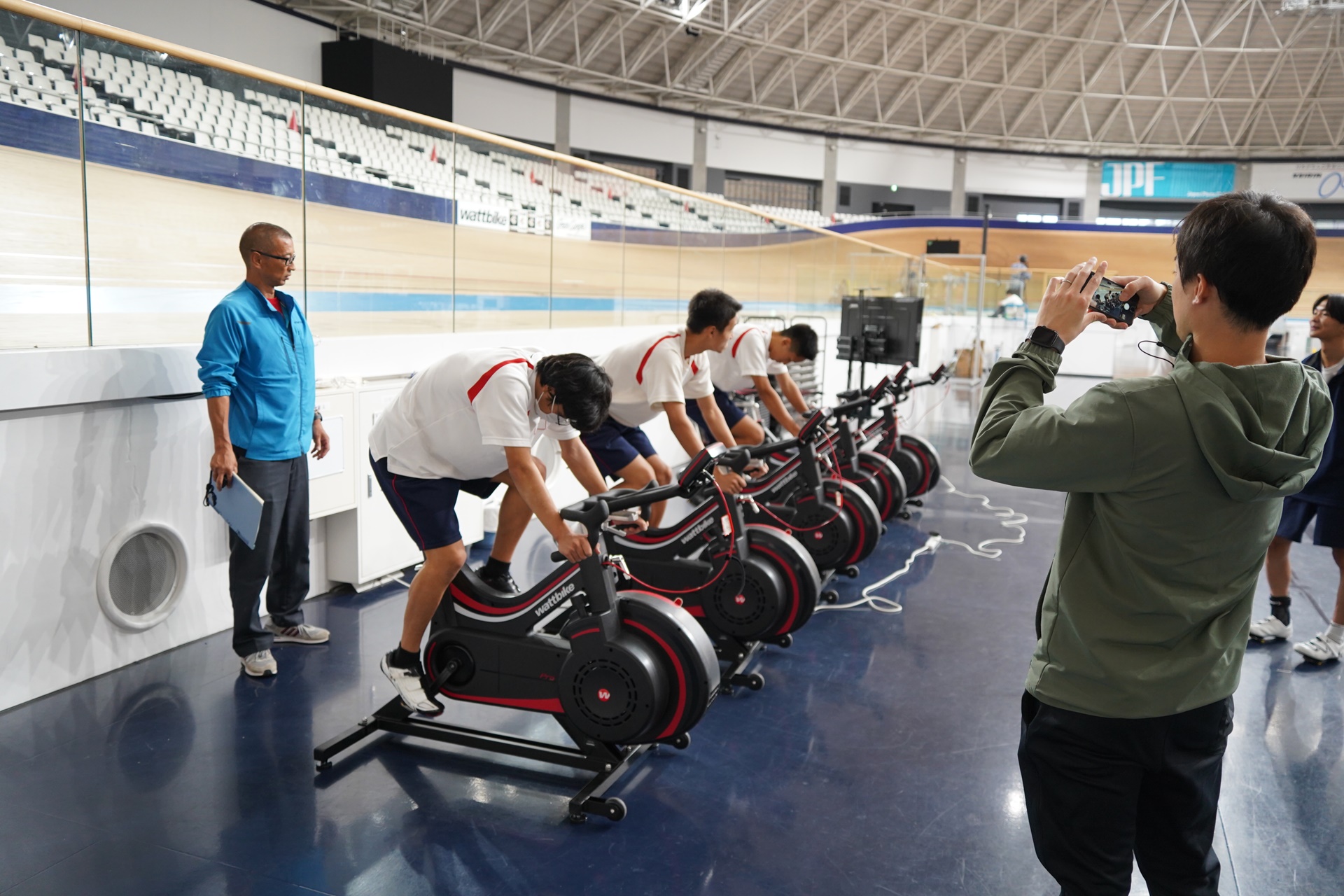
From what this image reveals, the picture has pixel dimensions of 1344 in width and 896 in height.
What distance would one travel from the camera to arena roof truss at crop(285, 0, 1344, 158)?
1997cm

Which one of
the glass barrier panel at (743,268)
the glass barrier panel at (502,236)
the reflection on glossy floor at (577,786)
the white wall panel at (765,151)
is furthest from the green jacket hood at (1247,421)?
the white wall panel at (765,151)

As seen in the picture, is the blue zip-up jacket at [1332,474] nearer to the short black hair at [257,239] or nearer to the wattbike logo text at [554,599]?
the wattbike logo text at [554,599]

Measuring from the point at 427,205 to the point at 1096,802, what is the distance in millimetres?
4588

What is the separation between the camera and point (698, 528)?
3744 mm

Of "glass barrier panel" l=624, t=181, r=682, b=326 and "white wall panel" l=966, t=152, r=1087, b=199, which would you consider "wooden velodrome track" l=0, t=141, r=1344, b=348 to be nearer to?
"glass barrier panel" l=624, t=181, r=682, b=326

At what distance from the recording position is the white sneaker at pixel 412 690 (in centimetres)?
290

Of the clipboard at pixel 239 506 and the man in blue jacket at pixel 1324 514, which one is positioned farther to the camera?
the man in blue jacket at pixel 1324 514

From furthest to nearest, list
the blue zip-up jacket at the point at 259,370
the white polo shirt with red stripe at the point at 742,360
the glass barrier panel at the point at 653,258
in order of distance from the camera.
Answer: the glass barrier panel at the point at 653,258
the white polo shirt with red stripe at the point at 742,360
the blue zip-up jacket at the point at 259,370

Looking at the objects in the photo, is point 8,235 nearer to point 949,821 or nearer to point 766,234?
point 949,821

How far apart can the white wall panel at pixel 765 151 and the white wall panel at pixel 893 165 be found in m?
1.00

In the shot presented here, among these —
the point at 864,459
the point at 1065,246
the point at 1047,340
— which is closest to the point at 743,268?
the point at 864,459

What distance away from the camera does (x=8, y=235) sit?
3014 millimetres

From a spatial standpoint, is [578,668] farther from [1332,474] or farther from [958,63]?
[958,63]

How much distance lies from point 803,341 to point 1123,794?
12.6 feet
